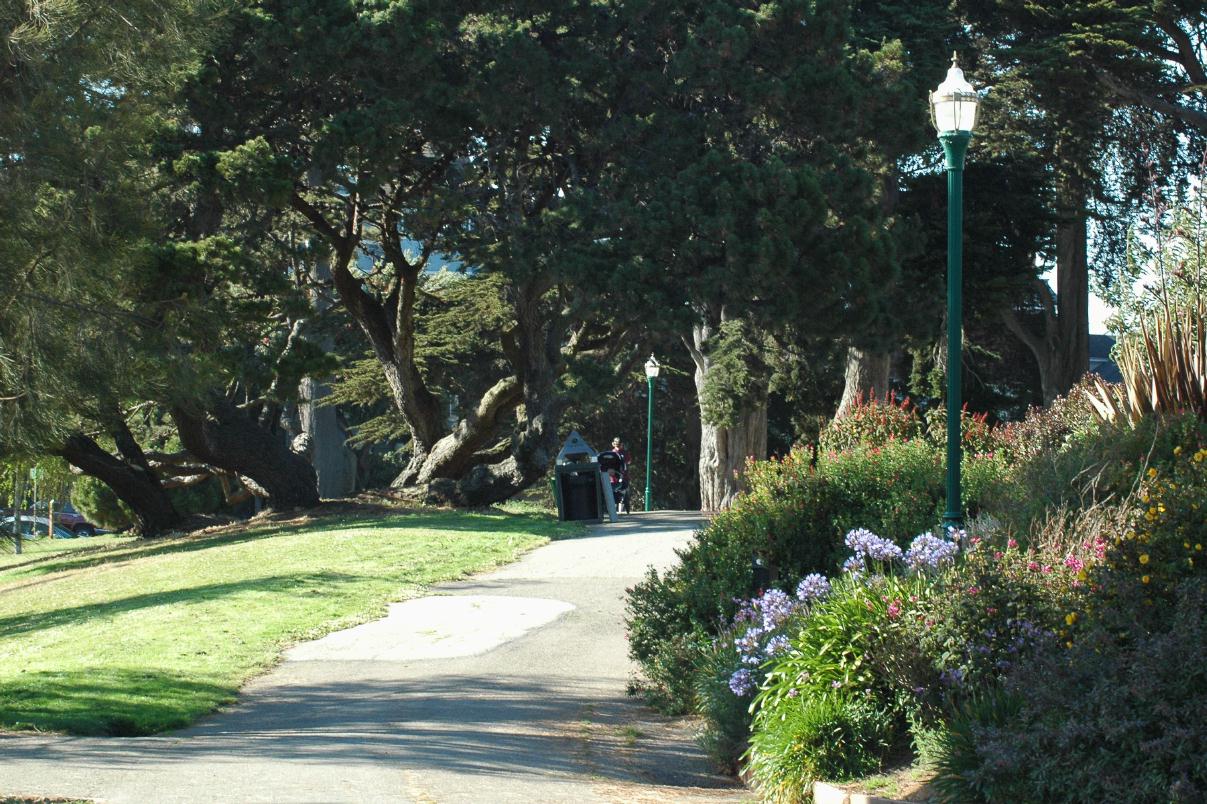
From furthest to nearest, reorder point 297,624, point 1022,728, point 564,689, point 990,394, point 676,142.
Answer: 1. point 990,394
2. point 676,142
3. point 297,624
4. point 564,689
5. point 1022,728

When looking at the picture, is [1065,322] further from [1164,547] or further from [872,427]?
[1164,547]

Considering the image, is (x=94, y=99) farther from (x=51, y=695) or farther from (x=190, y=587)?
(x=190, y=587)

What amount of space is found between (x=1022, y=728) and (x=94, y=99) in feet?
32.1

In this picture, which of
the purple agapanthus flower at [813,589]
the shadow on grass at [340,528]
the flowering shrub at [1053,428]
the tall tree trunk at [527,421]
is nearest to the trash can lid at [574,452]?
the shadow on grass at [340,528]

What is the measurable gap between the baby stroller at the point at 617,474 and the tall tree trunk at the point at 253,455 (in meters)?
6.28

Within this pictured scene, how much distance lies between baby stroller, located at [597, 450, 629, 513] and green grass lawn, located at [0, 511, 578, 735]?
317 centimetres

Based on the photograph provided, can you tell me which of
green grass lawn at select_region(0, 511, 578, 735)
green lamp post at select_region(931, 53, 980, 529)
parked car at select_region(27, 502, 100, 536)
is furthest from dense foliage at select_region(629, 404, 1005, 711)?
parked car at select_region(27, 502, 100, 536)

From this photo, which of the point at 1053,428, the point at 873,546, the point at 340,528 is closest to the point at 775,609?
the point at 873,546

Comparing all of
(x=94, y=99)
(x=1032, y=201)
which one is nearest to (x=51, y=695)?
(x=94, y=99)

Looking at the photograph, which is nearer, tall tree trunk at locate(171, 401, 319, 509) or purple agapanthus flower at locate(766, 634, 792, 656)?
purple agapanthus flower at locate(766, 634, 792, 656)

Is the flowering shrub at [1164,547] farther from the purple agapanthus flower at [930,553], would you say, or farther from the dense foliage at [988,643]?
the purple agapanthus flower at [930,553]

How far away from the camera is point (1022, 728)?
605 centimetres

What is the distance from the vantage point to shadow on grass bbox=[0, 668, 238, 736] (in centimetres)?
985

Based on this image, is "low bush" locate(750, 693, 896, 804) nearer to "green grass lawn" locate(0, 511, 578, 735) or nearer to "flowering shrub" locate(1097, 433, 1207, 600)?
"flowering shrub" locate(1097, 433, 1207, 600)
